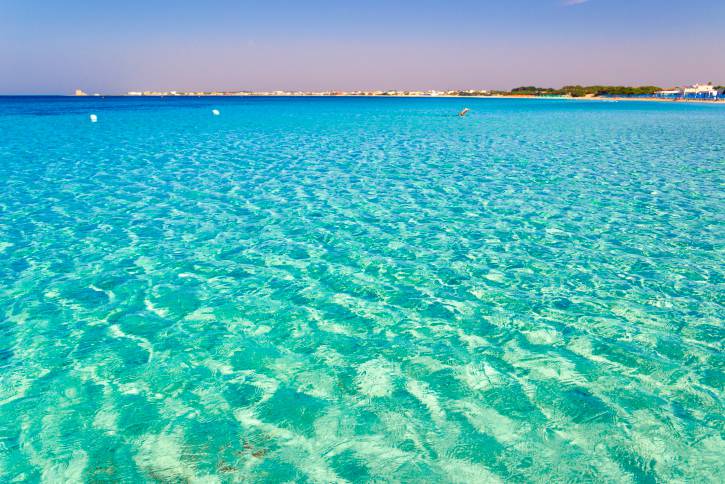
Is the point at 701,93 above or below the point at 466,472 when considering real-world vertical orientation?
above

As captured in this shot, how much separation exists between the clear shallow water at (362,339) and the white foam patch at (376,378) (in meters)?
0.03

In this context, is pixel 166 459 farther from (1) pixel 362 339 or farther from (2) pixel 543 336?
(2) pixel 543 336

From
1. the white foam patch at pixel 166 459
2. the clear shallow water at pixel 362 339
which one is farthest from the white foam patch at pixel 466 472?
the white foam patch at pixel 166 459

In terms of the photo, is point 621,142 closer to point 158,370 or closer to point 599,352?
point 599,352

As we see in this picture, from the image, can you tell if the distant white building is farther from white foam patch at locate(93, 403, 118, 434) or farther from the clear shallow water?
white foam patch at locate(93, 403, 118, 434)

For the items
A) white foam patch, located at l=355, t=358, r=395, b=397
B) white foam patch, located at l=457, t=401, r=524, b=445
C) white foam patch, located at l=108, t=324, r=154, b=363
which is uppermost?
white foam patch, located at l=108, t=324, r=154, b=363

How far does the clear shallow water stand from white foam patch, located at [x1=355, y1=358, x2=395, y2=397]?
0.03 meters

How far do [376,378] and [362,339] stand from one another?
0.99m

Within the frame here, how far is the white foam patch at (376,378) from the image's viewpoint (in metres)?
5.95

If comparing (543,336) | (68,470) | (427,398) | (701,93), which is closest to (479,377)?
(427,398)

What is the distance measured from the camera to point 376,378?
620cm

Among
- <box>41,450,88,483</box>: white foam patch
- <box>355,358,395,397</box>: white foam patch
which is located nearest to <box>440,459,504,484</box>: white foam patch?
<box>355,358,395,397</box>: white foam patch

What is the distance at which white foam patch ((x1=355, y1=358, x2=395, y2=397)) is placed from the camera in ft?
19.5

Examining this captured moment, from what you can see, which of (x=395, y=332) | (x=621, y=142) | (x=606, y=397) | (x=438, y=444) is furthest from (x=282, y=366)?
(x=621, y=142)
